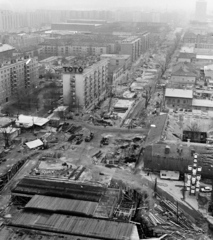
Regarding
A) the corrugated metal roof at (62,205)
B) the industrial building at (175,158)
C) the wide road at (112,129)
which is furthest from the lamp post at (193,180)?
the wide road at (112,129)

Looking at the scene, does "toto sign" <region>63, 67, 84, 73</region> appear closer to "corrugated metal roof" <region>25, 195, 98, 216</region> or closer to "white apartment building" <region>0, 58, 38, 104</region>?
"white apartment building" <region>0, 58, 38, 104</region>

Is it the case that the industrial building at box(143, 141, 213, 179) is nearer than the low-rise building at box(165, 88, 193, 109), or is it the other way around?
the industrial building at box(143, 141, 213, 179)

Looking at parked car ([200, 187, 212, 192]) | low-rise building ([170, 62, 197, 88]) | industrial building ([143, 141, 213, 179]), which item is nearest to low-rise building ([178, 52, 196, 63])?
low-rise building ([170, 62, 197, 88])

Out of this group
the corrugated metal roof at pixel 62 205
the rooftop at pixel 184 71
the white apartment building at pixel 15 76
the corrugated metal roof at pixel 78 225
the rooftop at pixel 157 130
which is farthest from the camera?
the rooftop at pixel 184 71

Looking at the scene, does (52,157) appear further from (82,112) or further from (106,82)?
(106,82)

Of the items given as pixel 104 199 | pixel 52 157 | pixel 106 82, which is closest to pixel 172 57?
pixel 106 82

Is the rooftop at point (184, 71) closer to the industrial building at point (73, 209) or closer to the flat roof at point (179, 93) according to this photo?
the flat roof at point (179, 93)
